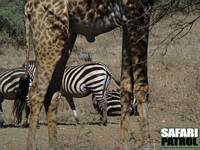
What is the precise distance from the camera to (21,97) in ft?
43.5

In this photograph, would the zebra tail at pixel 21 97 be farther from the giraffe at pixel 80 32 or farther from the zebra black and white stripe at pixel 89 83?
the giraffe at pixel 80 32

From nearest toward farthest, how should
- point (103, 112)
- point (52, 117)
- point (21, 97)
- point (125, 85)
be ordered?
1. point (125, 85)
2. point (52, 117)
3. point (103, 112)
4. point (21, 97)

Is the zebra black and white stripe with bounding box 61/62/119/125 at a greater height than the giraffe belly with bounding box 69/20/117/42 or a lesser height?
lesser

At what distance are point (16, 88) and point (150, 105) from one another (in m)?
3.48

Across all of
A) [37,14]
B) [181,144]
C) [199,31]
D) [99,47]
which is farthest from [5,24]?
[181,144]

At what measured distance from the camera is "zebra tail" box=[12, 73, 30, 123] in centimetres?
1303

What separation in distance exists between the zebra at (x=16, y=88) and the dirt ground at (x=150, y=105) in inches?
17.8

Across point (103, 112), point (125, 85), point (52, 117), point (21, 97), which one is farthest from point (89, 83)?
point (125, 85)

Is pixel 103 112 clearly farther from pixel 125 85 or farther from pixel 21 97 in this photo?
pixel 125 85

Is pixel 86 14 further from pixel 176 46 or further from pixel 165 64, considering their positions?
pixel 176 46

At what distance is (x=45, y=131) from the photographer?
10984 millimetres

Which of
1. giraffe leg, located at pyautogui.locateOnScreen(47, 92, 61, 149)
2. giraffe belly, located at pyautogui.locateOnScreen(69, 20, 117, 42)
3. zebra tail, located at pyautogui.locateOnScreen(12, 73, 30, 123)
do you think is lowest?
giraffe leg, located at pyautogui.locateOnScreen(47, 92, 61, 149)

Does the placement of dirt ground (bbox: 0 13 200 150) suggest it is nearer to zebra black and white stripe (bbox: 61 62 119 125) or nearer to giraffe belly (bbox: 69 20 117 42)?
zebra black and white stripe (bbox: 61 62 119 125)

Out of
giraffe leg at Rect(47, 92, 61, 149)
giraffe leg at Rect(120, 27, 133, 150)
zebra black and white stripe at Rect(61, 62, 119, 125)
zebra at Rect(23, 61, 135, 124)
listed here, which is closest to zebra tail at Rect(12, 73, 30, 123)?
zebra at Rect(23, 61, 135, 124)
